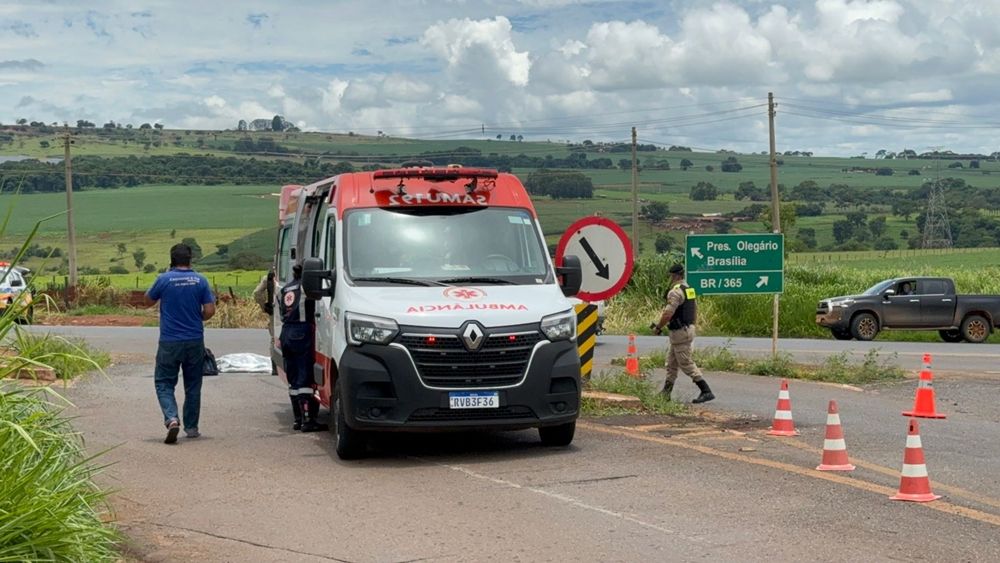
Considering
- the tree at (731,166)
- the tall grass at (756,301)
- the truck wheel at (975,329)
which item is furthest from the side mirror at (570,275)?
the tree at (731,166)

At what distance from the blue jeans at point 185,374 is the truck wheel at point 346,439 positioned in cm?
203

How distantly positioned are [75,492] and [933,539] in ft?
16.9

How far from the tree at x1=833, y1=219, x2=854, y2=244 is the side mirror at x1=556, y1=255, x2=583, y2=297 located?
68884 mm

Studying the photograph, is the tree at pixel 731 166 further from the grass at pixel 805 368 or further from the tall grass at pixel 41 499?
the tall grass at pixel 41 499

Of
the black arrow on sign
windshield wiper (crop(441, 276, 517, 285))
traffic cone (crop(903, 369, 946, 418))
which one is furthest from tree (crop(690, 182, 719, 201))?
windshield wiper (crop(441, 276, 517, 285))

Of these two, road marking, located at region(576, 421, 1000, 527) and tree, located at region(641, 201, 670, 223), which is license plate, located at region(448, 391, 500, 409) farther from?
tree, located at region(641, 201, 670, 223)

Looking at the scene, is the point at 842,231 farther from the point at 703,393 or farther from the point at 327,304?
the point at 327,304

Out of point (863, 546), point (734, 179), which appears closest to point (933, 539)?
point (863, 546)

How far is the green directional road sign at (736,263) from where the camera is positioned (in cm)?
1909

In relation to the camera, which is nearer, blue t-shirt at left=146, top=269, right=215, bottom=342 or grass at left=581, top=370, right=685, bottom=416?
blue t-shirt at left=146, top=269, right=215, bottom=342

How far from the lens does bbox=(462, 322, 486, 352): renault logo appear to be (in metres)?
10.7

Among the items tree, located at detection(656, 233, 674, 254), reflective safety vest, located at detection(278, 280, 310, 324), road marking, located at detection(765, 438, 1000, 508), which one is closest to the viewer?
road marking, located at detection(765, 438, 1000, 508)

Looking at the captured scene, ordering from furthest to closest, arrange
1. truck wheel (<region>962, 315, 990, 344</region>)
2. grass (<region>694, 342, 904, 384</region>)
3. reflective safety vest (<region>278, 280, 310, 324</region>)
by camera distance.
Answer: truck wheel (<region>962, 315, 990, 344</region>) → grass (<region>694, 342, 904, 384</region>) → reflective safety vest (<region>278, 280, 310, 324</region>)

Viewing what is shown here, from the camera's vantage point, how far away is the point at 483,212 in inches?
485
